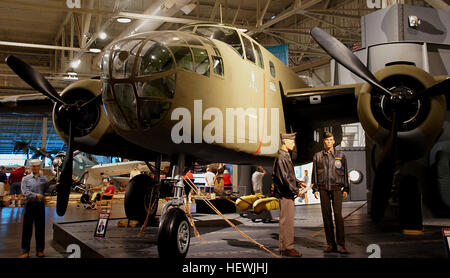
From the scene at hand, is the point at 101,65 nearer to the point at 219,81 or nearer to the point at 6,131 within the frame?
the point at 219,81

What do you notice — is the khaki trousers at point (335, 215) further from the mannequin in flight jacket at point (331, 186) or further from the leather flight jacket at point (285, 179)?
the leather flight jacket at point (285, 179)

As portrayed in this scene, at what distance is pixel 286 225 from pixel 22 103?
6206 mm

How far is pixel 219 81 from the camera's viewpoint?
17.1ft

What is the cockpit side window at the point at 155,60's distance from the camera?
451 cm

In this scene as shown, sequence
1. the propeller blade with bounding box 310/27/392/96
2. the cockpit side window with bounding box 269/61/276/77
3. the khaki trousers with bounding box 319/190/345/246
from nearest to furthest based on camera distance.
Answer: the khaki trousers with bounding box 319/190/345/246 → the propeller blade with bounding box 310/27/392/96 → the cockpit side window with bounding box 269/61/276/77

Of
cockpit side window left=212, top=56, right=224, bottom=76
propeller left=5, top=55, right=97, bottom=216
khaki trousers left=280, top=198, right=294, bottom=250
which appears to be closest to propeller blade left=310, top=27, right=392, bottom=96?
cockpit side window left=212, top=56, right=224, bottom=76

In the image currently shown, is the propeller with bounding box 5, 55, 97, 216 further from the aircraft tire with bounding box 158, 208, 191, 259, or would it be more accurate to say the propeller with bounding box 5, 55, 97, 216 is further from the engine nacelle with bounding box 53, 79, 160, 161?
the aircraft tire with bounding box 158, 208, 191, 259

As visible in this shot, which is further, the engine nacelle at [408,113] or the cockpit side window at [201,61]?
the engine nacelle at [408,113]

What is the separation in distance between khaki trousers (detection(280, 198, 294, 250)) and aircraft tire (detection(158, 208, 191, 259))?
4.05 feet

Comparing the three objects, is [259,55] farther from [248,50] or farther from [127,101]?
[127,101]

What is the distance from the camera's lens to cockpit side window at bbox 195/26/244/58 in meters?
6.09

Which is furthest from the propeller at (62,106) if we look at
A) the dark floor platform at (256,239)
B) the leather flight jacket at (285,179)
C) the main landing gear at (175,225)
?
the leather flight jacket at (285,179)

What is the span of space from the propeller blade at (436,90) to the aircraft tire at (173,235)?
3.34 meters
